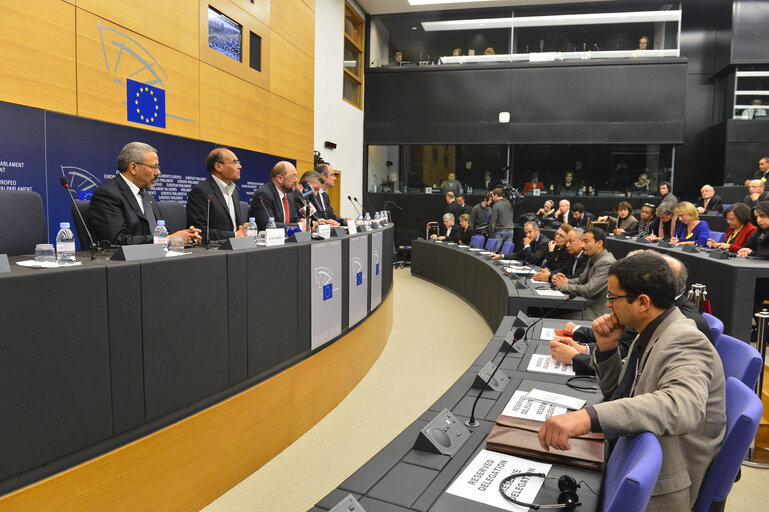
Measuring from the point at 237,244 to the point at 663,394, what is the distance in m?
1.92

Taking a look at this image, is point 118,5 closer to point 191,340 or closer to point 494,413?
point 191,340

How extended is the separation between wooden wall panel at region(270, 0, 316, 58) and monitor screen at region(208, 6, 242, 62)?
36.5 inches

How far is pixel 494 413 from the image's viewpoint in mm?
1649

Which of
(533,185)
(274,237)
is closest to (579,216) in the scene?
Answer: (533,185)

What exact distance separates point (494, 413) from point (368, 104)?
35.2ft

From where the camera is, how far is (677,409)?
3.76ft

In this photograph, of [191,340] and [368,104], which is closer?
[191,340]

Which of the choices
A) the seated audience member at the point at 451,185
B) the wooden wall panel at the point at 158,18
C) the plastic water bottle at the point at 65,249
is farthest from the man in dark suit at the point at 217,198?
the seated audience member at the point at 451,185

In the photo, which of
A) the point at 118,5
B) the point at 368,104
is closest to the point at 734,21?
the point at 368,104

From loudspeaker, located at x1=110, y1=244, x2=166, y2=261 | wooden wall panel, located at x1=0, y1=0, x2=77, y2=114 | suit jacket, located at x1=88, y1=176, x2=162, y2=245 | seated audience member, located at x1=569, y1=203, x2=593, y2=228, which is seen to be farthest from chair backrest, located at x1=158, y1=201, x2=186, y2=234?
seated audience member, located at x1=569, y1=203, x2=593, y2=228

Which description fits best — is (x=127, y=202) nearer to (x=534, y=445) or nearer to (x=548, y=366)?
(x=548, y=366)

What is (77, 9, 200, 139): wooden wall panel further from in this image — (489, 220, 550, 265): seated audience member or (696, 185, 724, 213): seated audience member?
(696, 185, 724, 213): seated audience member

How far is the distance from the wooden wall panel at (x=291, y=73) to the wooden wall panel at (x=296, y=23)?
4.1 inches

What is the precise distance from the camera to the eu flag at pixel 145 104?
4.71 meters
